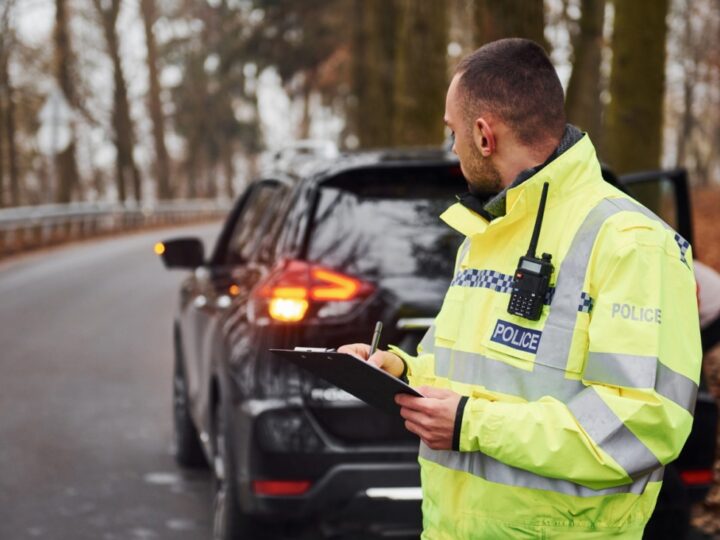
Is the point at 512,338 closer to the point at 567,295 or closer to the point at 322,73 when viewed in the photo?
the point at 567,295

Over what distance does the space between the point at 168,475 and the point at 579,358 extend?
15.6 feet

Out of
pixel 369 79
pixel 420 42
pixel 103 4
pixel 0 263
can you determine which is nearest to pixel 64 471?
pixel 420 42

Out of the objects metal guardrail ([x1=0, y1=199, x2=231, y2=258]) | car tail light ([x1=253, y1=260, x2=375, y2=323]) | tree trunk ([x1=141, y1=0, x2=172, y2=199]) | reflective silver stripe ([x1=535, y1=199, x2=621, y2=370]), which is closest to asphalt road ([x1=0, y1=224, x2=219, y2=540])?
car tail light ([x1=253, y1=260, x2=375, y2=323])

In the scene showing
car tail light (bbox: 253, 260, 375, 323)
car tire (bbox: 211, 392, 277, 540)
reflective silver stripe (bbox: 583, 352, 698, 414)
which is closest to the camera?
reflective silver stripe (bbox: 583, 352, 698, 414)

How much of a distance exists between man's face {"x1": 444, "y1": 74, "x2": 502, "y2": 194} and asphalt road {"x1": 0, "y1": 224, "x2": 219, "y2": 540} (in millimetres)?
3444

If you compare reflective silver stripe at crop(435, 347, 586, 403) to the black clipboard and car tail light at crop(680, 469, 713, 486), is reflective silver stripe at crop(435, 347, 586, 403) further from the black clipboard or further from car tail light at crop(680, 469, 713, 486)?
car tail light at crop(680, 469, 713, 486)

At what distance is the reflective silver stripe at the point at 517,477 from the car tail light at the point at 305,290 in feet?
6.71

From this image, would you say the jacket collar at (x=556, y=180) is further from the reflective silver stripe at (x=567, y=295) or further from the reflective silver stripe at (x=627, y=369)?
the reflective silver stripe at (x=627, y=369)

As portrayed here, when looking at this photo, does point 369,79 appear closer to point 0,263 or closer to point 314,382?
point 0,263

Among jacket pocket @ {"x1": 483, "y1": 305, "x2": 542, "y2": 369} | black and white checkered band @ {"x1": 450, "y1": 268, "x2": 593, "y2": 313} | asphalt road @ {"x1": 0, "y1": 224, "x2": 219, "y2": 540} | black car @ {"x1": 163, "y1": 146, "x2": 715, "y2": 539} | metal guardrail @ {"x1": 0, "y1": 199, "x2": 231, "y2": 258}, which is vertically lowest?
metal guardrail @ {"x1": 0, "y1": 199, "x2": 231, "y2": 258}

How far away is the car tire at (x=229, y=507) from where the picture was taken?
4.67 metres

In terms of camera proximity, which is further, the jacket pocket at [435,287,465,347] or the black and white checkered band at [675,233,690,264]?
the jacket pocket at [435,287,465,347]

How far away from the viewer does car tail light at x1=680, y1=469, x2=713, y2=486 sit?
15.1 ft

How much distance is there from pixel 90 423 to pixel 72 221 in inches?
917
